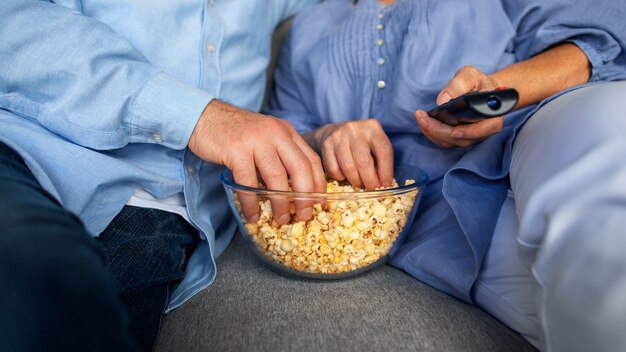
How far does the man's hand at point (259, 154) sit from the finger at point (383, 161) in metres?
0.12

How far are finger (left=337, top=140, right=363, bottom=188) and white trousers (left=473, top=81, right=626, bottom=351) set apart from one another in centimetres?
24

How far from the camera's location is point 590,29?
0.77m

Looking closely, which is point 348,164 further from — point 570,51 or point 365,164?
point 570,51

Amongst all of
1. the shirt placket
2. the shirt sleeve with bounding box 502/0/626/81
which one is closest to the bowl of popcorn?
the shirt placket

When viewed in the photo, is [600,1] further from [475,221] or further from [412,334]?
[412,334]

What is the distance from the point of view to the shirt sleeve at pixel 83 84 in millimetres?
635

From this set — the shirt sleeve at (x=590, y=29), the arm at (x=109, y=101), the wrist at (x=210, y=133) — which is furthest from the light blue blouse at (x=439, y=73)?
the wrist at (x=210, y=133)

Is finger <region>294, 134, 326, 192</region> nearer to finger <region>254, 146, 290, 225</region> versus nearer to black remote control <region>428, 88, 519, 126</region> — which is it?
finger <region>254, 146, 290, 225</region>

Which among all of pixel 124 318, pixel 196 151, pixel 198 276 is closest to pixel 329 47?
pixel 196 151

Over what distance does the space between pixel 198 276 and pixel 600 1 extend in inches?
32.7

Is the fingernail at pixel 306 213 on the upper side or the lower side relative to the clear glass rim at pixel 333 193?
lower

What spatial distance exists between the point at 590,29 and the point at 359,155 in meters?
0.47

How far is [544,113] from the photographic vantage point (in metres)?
0.60

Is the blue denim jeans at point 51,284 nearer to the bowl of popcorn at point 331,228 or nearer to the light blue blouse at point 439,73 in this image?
the bowl of popcorn at point 331,228
